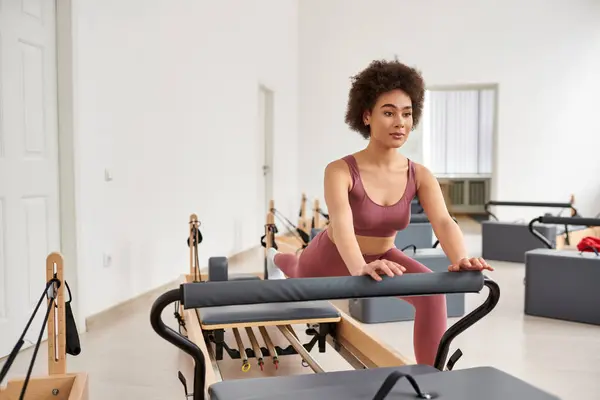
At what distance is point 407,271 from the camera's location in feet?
7.47

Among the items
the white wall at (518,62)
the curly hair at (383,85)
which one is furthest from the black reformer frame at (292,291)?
the white wall at (518,62)

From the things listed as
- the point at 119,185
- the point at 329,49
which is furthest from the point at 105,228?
the point at 329,49

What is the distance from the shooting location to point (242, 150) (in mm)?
7242

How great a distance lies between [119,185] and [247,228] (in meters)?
3.31

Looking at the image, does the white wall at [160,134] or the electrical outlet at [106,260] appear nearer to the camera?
the white wall at [160,134]

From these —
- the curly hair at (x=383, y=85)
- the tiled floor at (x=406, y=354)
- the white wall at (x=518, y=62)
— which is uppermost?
the white wall at (x=518, y=62)

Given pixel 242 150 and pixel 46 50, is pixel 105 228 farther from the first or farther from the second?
pixel 242 150

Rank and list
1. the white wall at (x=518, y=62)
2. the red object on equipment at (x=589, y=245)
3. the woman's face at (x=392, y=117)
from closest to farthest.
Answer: the woman's face at (x=392, y=117) → the red object on equipment at (x=589, y=245) → the white wall at (x=518, y=62)

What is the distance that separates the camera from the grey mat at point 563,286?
4066 mm

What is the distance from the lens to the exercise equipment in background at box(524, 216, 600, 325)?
13.3 ft

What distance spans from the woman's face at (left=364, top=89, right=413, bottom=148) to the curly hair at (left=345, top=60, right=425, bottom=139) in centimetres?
3

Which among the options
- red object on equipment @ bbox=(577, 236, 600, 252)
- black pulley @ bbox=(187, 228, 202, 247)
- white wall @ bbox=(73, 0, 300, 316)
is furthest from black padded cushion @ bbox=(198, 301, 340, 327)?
red object on equipment @ bbox=(577, 236, 600, 252)

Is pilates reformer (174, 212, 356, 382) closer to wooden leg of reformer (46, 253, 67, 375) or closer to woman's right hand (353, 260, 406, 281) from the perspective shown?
wooden leg of reformer (46, 253, 67, 375)

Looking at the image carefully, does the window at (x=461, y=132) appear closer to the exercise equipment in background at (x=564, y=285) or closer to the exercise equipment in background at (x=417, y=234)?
the exercise equipment in background at (x=417, y=234)
